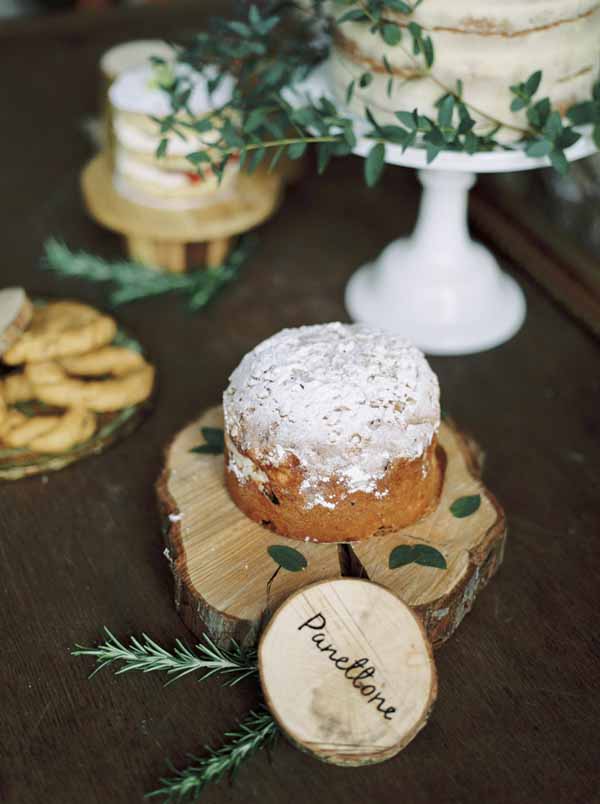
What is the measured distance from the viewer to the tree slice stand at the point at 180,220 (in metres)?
1.12

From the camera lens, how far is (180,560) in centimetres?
77

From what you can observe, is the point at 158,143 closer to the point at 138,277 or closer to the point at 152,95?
the point at 152,95

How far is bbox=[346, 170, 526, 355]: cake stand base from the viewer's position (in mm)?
1076

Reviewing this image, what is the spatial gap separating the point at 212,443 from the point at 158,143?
0.42m

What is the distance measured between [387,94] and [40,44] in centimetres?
106

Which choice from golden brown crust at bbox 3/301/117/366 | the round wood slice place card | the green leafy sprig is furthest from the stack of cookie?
the round wood slice place card

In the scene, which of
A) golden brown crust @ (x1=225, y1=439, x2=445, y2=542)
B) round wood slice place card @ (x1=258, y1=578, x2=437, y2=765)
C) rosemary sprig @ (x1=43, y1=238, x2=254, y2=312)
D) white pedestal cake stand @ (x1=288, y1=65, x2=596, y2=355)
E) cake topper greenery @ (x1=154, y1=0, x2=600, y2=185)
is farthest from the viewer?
rosemary sprig @ (x1=43, y1=238, x2=254, y2=312)

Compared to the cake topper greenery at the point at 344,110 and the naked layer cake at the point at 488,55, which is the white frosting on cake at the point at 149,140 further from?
the naked layer cake at the point at 488,55

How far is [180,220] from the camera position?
1.13 m

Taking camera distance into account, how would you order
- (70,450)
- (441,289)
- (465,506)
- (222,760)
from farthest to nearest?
(441,289)
(70,450)
(465,506)
(222,760)

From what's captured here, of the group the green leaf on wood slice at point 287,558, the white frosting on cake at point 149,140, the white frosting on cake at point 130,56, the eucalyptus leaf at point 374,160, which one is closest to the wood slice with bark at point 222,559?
the green leaf on wood slice at point 287,558

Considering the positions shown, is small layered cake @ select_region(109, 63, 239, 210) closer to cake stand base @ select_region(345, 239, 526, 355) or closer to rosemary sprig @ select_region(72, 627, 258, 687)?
cake stand base @ select_region(345, 239, 526, 355)

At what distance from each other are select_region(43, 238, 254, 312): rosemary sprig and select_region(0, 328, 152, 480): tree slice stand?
217 mm

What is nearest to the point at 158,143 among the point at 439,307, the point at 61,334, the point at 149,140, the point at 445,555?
the point at 149,140
